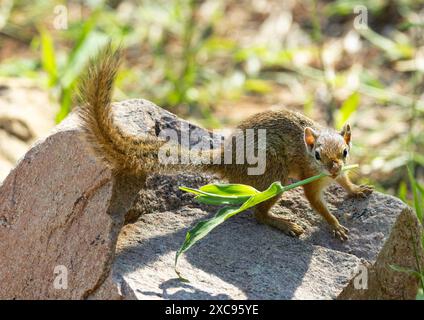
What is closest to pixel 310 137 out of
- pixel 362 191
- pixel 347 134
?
pixel 347 134

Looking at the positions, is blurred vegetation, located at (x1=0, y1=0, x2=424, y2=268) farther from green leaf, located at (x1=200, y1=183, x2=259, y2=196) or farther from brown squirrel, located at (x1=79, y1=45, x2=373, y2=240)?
green leaf, located at (x1=200, y1=183, x2=259, y2=196)

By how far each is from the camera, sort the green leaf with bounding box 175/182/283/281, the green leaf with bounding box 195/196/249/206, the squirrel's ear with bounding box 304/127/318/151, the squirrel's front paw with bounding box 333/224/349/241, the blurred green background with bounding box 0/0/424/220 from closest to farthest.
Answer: the green leaf with bounding box 175/182/283/281 → the green leaf with bounding box 195/196/249/206 → the squirrel's front paw with bounding box 333/224/349/241 → the squirrel's ear with bounding box 304/127/318/151 → the blurred green background with bounding box 0/0/424/220

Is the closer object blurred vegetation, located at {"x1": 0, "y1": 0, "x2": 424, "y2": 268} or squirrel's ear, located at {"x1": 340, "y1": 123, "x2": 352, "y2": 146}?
squirrel's ear, located at {"x1": 340, "y1": 123, "x2": 352, "y2": 146}

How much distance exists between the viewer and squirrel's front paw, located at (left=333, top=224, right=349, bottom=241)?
443 centimetres

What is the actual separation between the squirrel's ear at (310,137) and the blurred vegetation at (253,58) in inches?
85.8

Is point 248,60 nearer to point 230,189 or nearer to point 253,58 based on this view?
point 253,58

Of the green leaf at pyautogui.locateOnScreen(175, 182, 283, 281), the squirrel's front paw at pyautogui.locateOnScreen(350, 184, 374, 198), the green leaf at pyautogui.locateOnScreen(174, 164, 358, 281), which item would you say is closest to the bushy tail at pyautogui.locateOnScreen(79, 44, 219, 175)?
the green leaf at pyautogui.locateOnScreen(174, 164, 358, 281)

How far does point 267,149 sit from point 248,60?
13.0 ft

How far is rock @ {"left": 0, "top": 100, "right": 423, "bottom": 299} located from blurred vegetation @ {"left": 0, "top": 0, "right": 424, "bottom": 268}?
2416mm

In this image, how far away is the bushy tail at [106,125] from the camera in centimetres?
425

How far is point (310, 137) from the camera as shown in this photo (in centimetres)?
468

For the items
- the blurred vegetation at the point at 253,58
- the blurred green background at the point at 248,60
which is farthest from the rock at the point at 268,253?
the blurred vegetation at the point at 253,58

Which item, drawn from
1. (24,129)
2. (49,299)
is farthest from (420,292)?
(24,129)

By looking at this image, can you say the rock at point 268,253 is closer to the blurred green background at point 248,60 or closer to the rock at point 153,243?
the rock at point 153,243
